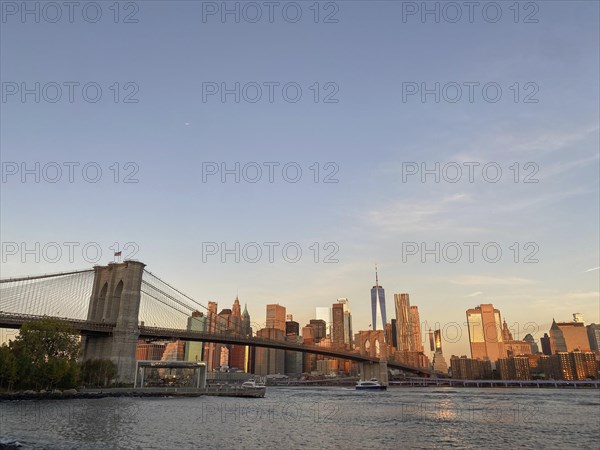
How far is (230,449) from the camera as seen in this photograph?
2936cm

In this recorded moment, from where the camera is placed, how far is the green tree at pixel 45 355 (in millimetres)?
60094

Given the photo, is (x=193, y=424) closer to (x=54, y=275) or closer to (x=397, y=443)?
(x=397, y=443)

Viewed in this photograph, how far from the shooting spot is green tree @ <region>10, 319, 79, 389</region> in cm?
6009

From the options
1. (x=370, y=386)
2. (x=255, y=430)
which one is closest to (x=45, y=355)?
(x=255, y=430)

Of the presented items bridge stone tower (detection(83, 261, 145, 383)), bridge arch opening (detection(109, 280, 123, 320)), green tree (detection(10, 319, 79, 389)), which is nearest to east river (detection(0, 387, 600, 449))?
green tree (detection(10, 319, 79, 389))

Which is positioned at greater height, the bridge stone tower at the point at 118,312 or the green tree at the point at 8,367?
the bridge stone tower at the point at 118,312

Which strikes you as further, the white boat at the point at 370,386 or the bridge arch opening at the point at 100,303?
the white boat at the point at 370,386

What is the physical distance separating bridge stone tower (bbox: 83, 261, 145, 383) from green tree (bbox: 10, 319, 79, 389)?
16.9m

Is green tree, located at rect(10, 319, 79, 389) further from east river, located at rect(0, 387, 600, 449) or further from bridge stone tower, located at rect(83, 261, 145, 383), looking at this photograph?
bridge stone tower, located at rect(83, 261, 145, 383)

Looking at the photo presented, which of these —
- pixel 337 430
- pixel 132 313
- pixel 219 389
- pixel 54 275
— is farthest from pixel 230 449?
pixel 54 275

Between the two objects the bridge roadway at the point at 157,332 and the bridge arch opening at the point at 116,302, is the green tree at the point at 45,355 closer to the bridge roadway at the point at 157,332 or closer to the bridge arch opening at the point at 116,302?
the bridge roadway at the point at 157,332

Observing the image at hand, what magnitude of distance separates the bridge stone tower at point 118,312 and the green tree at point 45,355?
55.5 feet

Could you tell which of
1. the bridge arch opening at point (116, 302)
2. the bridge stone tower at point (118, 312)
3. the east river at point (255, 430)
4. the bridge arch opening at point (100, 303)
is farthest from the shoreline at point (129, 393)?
the bridge arch opening at point (100, 303)

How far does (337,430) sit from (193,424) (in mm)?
12219
